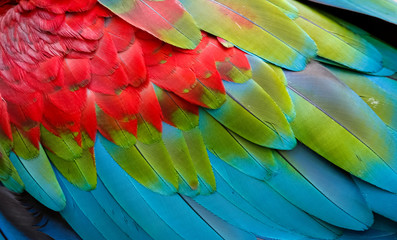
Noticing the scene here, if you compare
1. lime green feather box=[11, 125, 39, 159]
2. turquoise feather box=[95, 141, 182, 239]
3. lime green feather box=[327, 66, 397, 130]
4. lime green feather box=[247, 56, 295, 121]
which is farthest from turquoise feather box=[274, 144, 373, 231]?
lime green feather box=[11, 125, 39, 159]

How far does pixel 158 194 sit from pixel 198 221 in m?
0.18

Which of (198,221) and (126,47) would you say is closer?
(126,47)

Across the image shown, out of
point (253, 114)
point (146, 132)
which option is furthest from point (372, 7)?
point (146, 132)

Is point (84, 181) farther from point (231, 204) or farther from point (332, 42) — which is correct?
point (332, 42)

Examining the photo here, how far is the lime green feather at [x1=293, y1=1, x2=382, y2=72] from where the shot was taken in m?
1.66

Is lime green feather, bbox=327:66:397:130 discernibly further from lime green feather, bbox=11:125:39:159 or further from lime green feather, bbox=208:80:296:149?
→ lime green feather, bbox=11:125:39:159

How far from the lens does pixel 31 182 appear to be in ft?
5.41

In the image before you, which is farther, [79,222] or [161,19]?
[79,222]

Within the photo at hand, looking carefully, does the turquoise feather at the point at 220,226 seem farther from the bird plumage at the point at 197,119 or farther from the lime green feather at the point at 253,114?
the lime green feather at the point at 253,114

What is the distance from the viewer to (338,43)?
5.50ft

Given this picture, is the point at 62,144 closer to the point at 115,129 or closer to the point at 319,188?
the point at 115,129

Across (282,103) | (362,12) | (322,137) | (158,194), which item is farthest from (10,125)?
(362,12)

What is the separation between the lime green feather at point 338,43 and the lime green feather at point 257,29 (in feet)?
0.19

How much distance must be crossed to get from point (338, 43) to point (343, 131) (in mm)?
334
